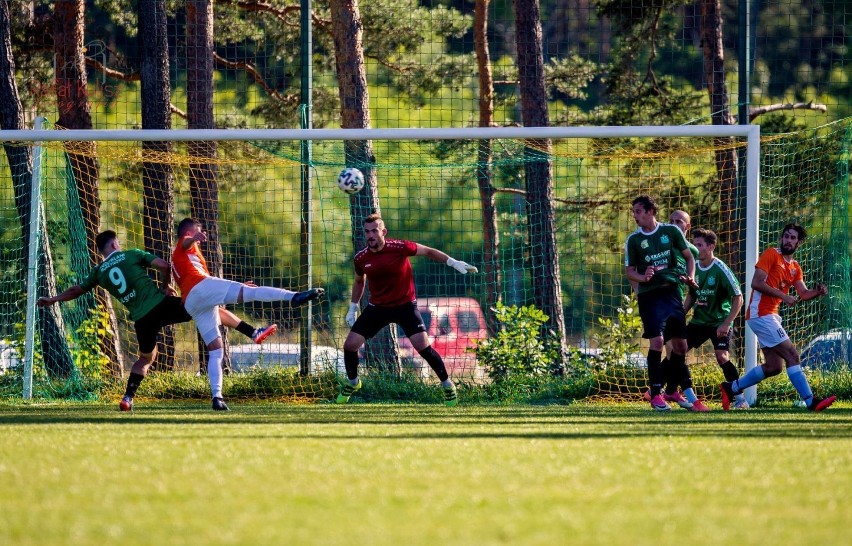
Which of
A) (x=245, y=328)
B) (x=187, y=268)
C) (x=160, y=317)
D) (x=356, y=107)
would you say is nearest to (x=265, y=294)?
(x=245, y=328)

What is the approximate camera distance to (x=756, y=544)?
13.8ft

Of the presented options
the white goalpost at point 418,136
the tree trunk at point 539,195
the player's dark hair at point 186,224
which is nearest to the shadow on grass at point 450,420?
the white goalpost at point 418,136

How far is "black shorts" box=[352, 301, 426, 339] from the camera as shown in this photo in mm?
11406

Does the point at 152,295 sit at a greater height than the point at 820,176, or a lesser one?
lesser

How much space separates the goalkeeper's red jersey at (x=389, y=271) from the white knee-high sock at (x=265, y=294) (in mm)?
1214

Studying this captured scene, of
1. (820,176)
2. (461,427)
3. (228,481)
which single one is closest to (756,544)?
(228,481)

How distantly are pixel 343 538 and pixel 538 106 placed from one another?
40.7 ft

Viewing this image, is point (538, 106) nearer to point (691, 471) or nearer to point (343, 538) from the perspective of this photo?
point (691, 471)

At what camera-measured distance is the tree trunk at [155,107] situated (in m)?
14.8

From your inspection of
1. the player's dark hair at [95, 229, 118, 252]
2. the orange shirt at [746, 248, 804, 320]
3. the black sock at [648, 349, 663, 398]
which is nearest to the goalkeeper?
the black sock at [648, 349, 663, 398]

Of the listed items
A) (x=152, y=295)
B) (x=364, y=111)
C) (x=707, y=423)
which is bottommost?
(x=707, y=423)

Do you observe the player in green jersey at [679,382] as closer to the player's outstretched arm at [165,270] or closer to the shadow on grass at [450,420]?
the shadow on grass at [450,420]

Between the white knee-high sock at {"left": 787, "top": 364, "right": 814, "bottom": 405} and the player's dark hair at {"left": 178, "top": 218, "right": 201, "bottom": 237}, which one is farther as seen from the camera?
the player's dark hair at {"left": 178, "top": 218, "right": 201, "bottom": 237}

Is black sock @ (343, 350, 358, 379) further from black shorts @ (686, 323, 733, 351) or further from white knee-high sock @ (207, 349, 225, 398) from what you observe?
black shorts @ (686, 323, 733, 351)
